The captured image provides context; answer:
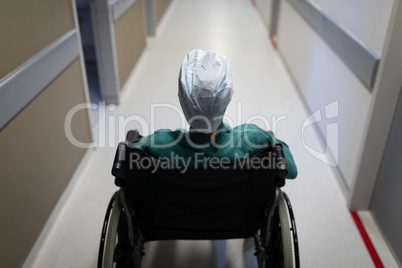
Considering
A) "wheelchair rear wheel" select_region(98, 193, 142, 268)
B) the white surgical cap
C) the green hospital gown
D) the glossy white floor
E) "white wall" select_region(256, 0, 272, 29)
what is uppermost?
the white surgical cap

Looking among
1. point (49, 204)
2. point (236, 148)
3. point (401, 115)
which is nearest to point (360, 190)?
point (401, 115)

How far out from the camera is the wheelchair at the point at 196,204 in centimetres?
115

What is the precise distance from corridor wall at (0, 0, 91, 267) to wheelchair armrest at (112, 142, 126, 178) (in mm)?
499

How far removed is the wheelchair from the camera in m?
1.15

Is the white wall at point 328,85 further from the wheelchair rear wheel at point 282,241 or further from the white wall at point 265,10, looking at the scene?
the white wall at point 265,10

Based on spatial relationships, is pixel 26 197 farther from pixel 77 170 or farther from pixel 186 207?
pixel 186 207

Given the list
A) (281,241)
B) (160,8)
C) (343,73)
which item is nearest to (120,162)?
(281,241)

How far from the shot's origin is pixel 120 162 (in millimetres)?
1171

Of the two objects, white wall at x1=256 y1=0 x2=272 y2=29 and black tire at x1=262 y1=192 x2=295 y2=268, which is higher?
black tire at x1=262 y1=192 x2=295 y2=268

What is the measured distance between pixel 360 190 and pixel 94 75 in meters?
2.70

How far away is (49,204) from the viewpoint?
1812 mm

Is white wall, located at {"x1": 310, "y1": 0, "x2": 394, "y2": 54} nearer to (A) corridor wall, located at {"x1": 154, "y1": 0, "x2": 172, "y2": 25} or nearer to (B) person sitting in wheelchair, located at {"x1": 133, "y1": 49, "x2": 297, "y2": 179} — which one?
(B) person sitting in wheelchair, located at {"x1": 133, "y1": 49, "x2": 297, "y2": 179}

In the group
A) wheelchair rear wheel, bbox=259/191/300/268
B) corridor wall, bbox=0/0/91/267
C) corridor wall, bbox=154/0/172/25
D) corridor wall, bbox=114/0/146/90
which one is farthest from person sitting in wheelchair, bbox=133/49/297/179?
corridor wall, bbox=154/0/172/25

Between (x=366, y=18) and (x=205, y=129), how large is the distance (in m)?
1.15
